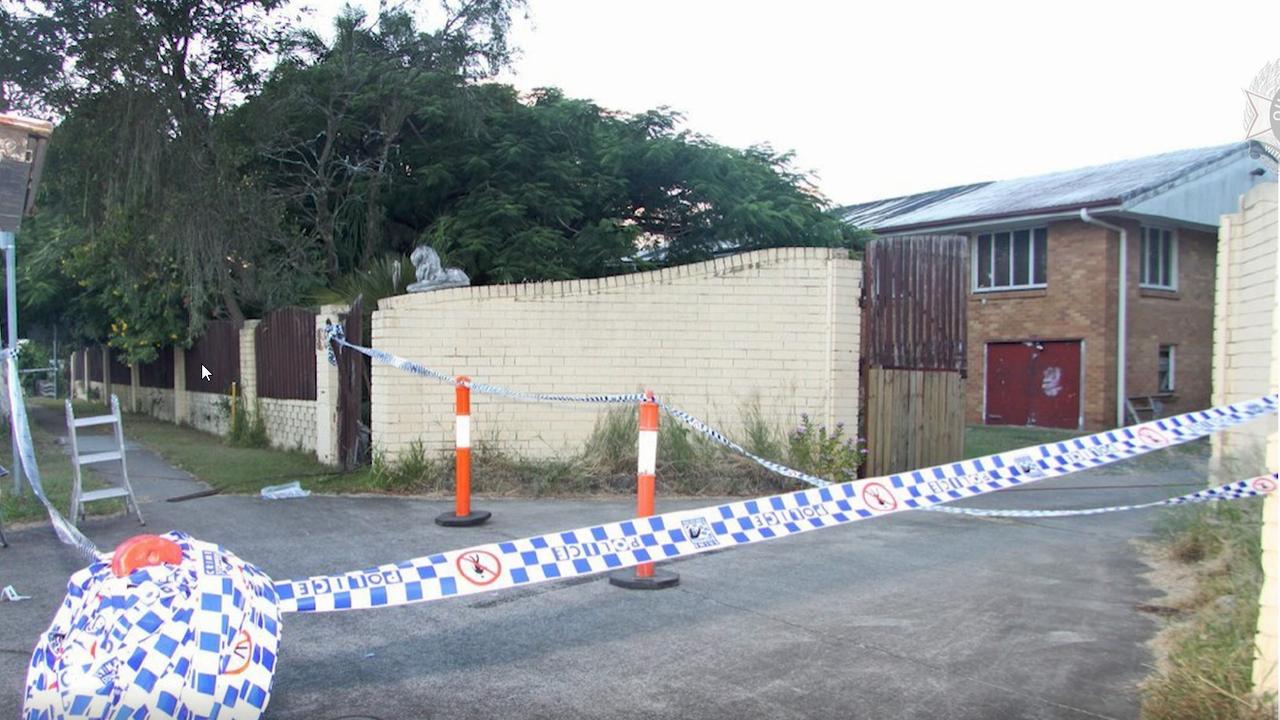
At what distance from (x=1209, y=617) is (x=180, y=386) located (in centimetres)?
1719

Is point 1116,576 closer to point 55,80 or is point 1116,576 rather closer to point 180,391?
point 55,80

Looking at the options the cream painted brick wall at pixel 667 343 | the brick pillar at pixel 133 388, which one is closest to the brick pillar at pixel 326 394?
the cream painted brick wall at pixel 667 343

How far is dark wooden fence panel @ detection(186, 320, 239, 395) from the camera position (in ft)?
48.5

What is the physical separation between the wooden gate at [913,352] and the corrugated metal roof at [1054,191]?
396 inches

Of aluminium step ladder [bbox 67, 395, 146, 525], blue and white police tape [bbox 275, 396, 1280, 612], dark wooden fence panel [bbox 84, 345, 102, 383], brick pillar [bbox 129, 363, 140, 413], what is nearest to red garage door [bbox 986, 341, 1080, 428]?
blue and white police tape [bbox 275, 396, 1280, 612]

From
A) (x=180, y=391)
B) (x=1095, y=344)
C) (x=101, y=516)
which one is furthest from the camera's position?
(x=1095, y=344)

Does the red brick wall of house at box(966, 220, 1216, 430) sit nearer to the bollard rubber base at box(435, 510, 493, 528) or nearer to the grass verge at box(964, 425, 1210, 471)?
the grass verge at box(964, 425, 1210, 471)

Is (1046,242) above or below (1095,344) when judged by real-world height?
above

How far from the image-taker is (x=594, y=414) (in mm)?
10164

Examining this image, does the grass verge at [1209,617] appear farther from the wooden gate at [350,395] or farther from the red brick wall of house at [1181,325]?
the red brick wall of house at [1181,325]

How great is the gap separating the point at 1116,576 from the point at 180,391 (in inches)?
635

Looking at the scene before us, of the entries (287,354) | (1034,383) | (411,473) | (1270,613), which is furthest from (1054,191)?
(1270,613)

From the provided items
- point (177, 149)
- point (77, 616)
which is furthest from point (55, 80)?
point (77, 616)

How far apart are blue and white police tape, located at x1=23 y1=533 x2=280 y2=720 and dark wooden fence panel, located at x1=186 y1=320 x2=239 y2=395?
1184 centimetres
